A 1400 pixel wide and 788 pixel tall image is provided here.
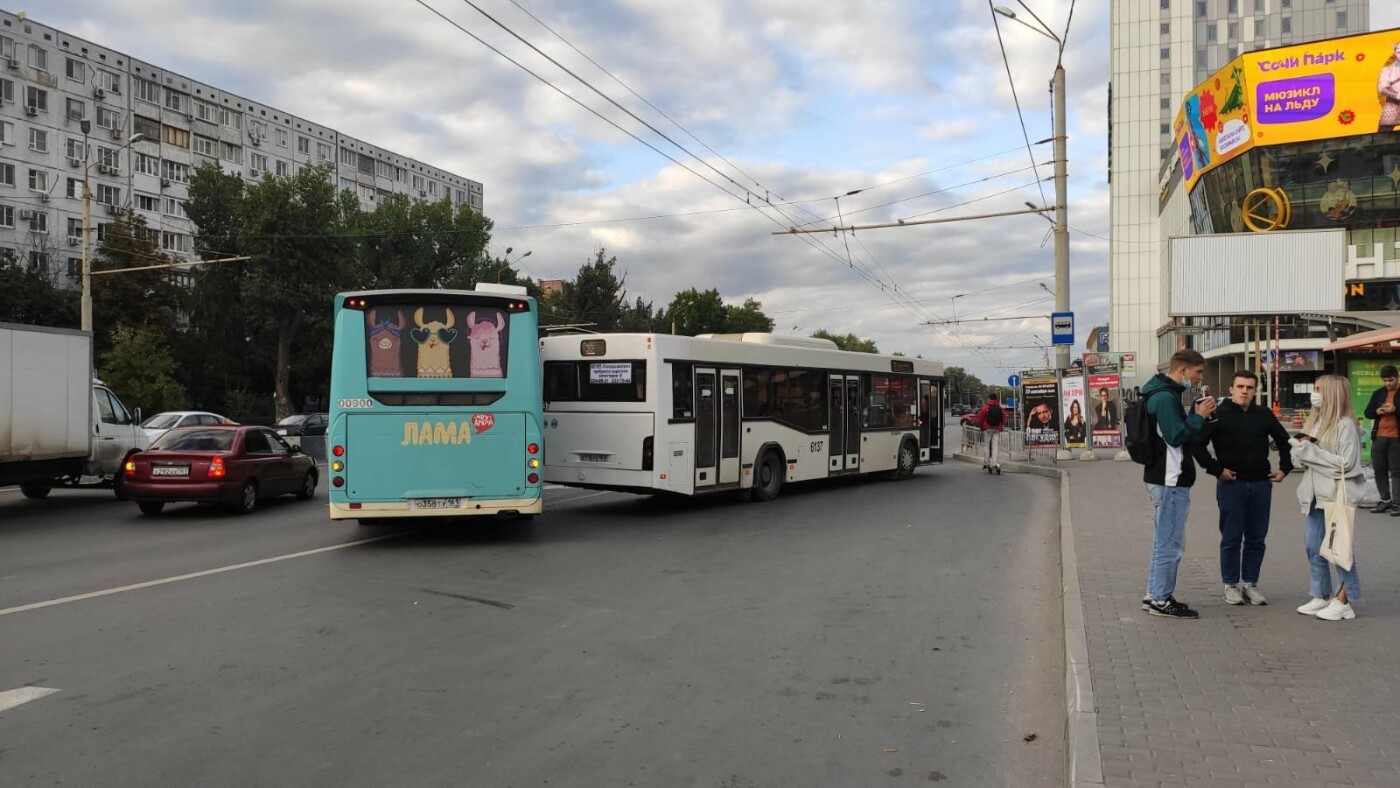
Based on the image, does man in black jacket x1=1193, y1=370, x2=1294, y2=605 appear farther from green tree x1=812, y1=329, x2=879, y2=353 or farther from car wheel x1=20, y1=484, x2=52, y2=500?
green tree x1=812, y1=329, x2=879, y2=353

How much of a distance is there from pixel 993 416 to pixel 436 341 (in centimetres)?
1532

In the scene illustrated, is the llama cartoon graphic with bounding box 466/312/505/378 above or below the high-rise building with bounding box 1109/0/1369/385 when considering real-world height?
below

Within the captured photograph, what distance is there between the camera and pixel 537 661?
629 cm

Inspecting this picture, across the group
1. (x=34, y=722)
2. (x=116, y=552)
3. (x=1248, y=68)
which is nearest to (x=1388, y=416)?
(x=34, y=722)

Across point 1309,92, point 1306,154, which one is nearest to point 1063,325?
point 1309,92

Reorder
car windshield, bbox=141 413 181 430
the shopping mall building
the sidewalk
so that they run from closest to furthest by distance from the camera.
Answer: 1. the sidewalk
2. car windshield, bbox=141 413 181 430
3. the shopping mall building

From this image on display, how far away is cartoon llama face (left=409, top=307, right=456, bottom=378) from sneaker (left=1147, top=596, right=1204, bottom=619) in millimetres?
7571

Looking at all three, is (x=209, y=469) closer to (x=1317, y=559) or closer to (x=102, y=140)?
(x=1317, y=559)

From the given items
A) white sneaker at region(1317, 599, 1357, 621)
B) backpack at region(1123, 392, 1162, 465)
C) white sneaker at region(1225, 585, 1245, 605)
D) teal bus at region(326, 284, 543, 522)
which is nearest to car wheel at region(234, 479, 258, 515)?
teal bus at region(326, 284, 543, 522)

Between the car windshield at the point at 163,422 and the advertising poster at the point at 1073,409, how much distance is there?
22298mm

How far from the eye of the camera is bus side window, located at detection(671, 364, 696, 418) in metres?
14.2

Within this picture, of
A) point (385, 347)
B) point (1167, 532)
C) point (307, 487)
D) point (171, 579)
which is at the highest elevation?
point (385, 347)

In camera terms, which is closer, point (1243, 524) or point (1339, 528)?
point (1339, 528)

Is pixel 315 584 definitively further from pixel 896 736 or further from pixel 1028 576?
pixel 1028 576
